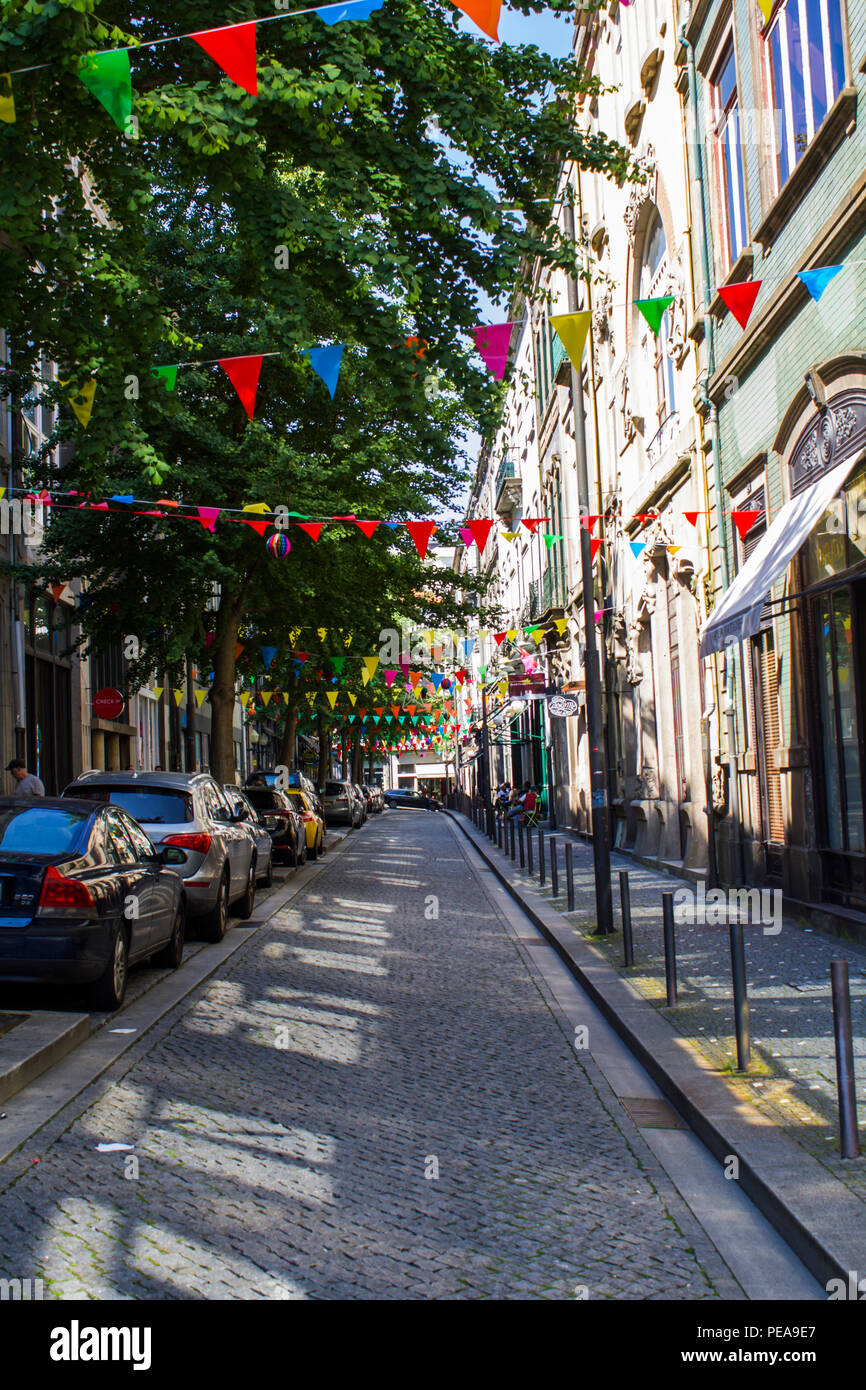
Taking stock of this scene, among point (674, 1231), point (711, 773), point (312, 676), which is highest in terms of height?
point (312, 676)

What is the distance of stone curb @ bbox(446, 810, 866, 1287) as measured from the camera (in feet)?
14.2

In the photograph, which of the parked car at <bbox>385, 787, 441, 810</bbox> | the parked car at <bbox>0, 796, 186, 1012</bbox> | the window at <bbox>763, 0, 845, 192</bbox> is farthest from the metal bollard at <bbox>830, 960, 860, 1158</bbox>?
the parked car at <bbox>385, 787, 441, 810</bbox>

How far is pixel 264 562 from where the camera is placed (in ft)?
69.8

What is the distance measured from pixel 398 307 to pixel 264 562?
9829 millimetres

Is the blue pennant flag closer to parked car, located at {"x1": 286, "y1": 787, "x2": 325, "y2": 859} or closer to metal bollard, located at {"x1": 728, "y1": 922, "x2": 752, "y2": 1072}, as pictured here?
metal bollard, located at {"x1": 728, "y1": 922, "x2": 752, "y2": 1072}

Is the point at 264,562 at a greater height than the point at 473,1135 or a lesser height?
greater

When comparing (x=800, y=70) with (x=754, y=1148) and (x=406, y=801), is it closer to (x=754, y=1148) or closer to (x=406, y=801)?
(x=754, y=1148)

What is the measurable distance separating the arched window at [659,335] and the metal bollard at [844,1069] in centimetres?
1553

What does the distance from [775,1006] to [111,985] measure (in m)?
4.30

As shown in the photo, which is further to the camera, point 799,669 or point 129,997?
point 799,669
